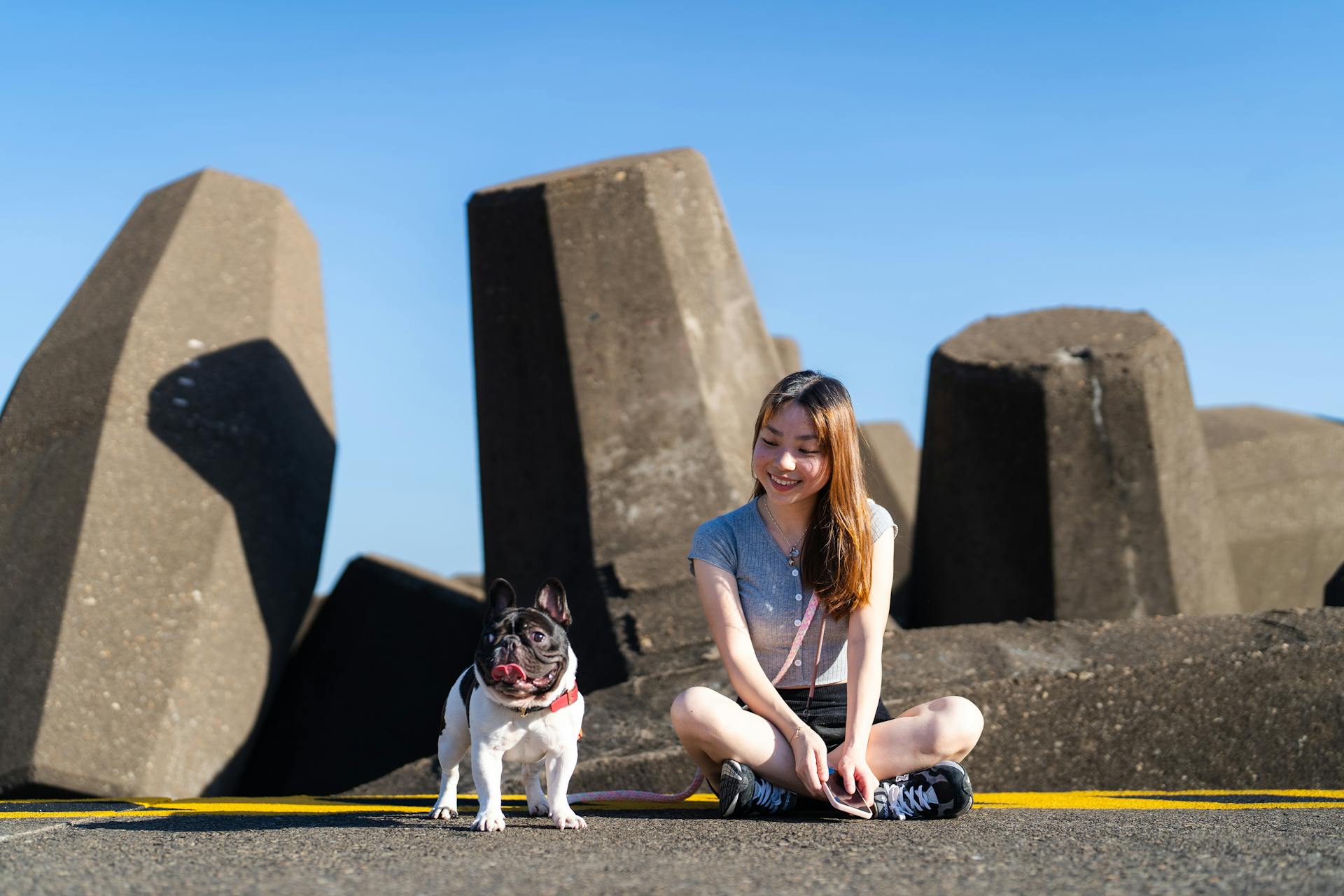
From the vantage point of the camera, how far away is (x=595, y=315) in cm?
525

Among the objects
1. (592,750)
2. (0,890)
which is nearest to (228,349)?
(592,750)

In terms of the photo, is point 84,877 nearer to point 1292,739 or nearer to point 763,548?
point 763,548

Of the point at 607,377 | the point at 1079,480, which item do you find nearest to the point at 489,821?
the point at 607,377

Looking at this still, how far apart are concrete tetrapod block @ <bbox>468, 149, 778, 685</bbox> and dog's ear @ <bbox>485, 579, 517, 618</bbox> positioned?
230cm

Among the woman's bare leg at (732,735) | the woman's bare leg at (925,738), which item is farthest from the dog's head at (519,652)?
the woman's bare leg at (925,738)

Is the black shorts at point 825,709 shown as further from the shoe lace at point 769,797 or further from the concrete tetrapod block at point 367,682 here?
the concrete tetrapod block at point 367,682

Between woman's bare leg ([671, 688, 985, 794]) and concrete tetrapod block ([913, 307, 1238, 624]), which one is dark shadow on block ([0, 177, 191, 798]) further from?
concrete tetrapod block ([913, 307, 1238, 624])

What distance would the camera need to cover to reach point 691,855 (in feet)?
7.17

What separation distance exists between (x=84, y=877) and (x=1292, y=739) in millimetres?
3596

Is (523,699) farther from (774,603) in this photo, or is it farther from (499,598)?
(774,603)

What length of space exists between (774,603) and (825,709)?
0.26 metres

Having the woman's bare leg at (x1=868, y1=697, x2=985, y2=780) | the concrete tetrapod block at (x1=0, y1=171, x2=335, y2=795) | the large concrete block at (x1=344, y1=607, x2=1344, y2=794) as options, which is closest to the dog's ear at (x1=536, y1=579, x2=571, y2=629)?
the woman's bare leg at (x1=868, y1=697, x2=985, y2=780)

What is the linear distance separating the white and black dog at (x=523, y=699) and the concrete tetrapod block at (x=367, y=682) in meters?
3.28

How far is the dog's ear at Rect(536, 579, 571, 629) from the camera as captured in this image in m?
2.50
